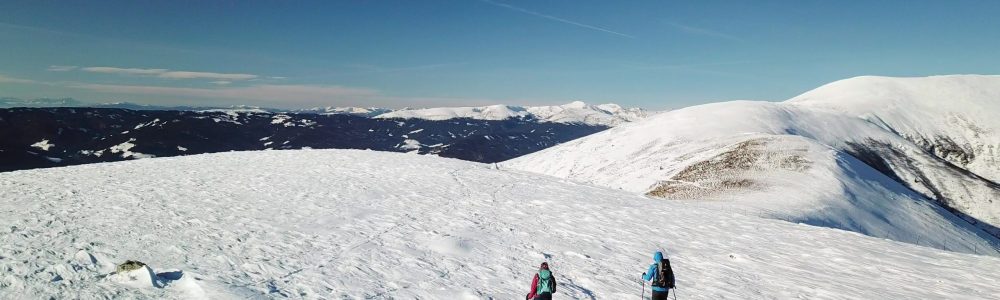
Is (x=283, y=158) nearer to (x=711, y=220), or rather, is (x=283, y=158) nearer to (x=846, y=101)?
(x=711, y=220)

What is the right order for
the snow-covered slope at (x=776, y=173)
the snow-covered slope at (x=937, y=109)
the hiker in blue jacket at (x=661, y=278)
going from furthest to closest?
the snow-covered slope at (x=937, y=109) → the snow-covered slope at (x=776, y=173) → the hiker in blue jacket at (x=661, y=278)

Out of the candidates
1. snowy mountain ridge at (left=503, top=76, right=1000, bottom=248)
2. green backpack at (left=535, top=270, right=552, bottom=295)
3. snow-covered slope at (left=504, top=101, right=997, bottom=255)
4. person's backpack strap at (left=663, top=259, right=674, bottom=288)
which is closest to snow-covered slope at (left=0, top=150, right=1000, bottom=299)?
green backpack at (left=535, top=270, right=552, bottom=295)

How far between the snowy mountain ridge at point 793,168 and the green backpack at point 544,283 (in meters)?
30.0

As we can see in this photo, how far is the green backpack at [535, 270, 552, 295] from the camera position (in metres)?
9.73

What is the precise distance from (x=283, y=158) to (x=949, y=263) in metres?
42.5

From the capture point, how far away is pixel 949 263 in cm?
1825

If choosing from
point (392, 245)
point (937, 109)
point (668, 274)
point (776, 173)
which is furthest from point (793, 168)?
point (937, 109)

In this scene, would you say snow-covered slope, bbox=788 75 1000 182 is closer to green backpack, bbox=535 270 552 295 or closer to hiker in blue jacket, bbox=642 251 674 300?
hiker in blue jacket, bbox=642 251 674 300

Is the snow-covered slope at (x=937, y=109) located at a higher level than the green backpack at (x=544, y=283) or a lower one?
higher

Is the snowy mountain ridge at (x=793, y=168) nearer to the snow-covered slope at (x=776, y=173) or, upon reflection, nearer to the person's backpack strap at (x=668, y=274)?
the snow-covered slope at (x=776, y=173)

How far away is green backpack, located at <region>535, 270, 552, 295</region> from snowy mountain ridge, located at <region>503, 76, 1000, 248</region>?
3005 cm

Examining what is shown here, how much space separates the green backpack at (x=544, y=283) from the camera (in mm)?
9727

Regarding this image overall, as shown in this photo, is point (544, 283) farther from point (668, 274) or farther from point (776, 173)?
point (776, 173)

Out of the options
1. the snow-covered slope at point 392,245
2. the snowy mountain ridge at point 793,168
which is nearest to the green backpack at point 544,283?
the snow-covered slope at point 392,245
